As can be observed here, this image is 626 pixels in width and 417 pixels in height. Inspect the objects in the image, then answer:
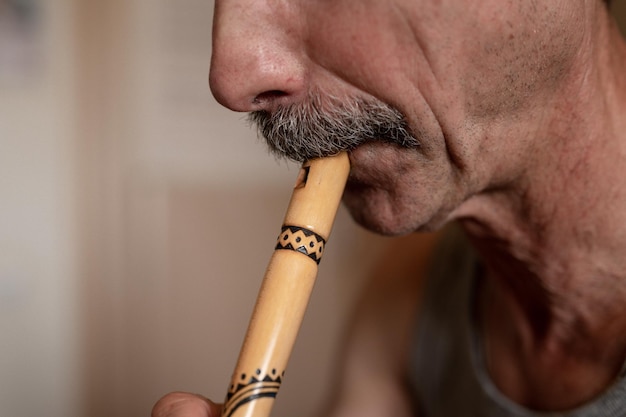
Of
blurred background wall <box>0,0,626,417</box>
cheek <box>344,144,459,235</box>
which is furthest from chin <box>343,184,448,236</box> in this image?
blurred background wall <box>0,0,626,417</box>

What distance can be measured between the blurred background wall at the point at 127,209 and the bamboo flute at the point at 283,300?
151 centimetres

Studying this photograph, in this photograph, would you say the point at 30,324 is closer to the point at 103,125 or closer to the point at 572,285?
the point at 103,125

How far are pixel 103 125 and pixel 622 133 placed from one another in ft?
5.79

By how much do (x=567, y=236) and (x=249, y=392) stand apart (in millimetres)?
381

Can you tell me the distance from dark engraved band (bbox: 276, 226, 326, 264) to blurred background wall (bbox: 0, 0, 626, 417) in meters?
1.53

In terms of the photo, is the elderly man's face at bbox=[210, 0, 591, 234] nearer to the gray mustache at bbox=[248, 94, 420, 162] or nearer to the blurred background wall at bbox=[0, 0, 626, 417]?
the gray mustache at bbox=[248, 94, 420, 162]

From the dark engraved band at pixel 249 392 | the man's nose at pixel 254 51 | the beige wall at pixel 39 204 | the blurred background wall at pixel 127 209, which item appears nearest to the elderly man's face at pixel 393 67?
the man's nose at pixel 254 51

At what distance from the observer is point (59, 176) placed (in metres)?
2.18

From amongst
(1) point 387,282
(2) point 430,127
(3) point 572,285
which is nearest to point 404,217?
(2) point 430,127

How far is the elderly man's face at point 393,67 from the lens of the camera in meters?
0.58

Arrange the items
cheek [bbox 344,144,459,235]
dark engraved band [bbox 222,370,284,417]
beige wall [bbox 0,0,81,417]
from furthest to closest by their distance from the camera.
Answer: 1. beige wall [bbox 0,0,81,417]
2. cheek [bbox 344,144,459,235]
3. dark engraved band [bbox 222,370,284,417]

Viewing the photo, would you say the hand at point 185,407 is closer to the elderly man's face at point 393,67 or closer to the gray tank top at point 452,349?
the elderly man's face at point 393,67

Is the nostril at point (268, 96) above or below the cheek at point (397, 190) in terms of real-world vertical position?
above

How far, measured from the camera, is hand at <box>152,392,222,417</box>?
0.58m
